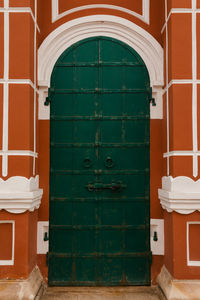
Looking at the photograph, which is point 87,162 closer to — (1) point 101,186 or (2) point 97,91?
(1) point 101,186

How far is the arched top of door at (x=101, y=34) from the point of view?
3416mm

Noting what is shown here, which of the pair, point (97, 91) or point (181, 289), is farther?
point (97, 91)

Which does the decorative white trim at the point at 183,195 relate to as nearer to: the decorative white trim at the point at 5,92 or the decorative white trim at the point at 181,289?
the decorative white trim at the point at 181,289

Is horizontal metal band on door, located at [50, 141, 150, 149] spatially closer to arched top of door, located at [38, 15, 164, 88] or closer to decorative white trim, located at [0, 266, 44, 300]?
arched top of door, located at [38, 15, 164, 88]

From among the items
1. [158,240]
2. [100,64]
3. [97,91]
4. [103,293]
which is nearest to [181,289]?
[158,240]

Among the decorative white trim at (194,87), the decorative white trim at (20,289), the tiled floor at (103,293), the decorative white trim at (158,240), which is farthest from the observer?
the decorative white trim at (158,240)

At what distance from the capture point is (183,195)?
290cm

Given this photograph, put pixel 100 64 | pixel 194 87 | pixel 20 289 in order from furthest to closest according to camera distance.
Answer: pixel 100 64 → pixel 194 87 → pixel 20 289

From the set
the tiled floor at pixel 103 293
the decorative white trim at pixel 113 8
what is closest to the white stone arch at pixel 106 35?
the decorative white trim at pixel 113 8

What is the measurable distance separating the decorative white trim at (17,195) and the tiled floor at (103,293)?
92 centimetres

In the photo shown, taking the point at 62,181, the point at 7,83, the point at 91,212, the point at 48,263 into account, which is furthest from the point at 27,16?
the point at 48,263

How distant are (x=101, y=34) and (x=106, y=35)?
0.05m

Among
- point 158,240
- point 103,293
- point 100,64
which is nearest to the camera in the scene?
point 103,293

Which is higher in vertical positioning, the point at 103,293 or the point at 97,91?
the point at 97,91
